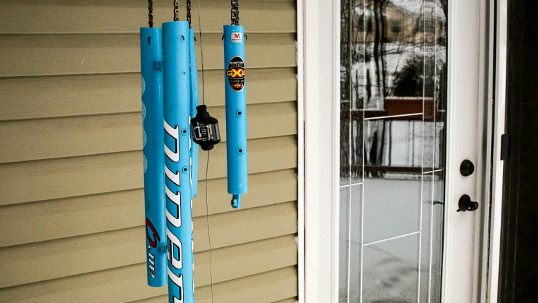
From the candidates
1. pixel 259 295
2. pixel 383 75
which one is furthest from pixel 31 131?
pixel 383 75

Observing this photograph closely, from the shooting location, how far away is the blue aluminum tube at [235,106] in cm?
152

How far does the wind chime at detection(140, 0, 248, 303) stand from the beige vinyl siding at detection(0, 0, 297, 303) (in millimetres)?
520

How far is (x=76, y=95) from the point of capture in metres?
1.93

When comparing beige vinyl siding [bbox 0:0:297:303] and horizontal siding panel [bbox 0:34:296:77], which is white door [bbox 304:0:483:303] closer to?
beige vinyl siding [bbox 0:0:297:303]

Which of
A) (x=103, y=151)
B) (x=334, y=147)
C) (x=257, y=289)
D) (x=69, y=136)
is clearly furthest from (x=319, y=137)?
(x=69, y=136)

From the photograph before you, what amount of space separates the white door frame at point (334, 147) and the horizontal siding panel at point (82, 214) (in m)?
0.29

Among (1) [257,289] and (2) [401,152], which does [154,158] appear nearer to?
(1) [257,289]

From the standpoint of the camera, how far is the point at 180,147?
4.76ft

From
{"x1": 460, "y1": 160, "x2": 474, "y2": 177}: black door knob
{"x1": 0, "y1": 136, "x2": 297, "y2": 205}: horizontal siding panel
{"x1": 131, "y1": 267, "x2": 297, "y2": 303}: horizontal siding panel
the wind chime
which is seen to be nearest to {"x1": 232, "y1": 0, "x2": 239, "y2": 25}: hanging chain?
the wind chime

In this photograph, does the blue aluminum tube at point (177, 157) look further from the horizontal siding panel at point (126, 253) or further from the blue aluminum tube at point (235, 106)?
the horizontal siding panel at point (126, 253)

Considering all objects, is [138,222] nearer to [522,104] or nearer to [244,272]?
[244,272]

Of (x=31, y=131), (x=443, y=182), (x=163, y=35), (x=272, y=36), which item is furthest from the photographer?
(x=443, y=182)

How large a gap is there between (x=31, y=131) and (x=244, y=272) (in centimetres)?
89

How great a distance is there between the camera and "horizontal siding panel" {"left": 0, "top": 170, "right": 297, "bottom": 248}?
1.91 meters
